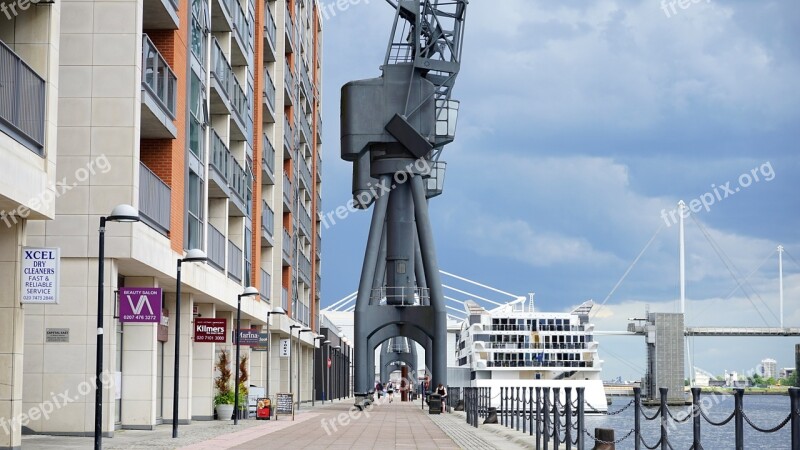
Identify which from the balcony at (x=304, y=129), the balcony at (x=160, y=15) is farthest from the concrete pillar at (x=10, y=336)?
the balcony at (x=304, y=129)

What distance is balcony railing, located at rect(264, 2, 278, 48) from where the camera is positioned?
55.4 metres

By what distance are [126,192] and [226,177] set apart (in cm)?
1523

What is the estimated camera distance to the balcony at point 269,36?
55.0 meters

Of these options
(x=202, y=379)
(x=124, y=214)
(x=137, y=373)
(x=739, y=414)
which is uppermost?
(x=124, y=214)

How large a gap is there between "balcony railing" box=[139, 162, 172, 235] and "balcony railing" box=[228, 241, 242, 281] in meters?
12.4

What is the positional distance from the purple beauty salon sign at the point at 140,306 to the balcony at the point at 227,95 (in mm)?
15795

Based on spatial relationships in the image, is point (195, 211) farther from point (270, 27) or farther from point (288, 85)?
point (288, 85)

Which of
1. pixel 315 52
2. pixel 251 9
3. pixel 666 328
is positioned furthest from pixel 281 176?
pixel 666 328

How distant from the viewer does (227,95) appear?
4112 centimetres

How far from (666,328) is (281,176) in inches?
4733

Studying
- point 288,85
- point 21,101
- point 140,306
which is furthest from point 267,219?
point 21,101

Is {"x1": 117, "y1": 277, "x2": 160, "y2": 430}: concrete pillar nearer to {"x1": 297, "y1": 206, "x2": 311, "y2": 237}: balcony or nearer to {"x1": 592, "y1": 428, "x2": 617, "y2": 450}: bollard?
{"x1": 592, "y1": 428, "x2": 617, "y2": 450}: bollard

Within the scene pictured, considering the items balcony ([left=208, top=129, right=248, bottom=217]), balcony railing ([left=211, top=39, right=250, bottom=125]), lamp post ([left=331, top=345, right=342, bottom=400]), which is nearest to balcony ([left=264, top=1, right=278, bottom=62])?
balcony railing ([left=211, top=39, right=250, bottom=125])

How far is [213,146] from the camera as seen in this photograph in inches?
1522
